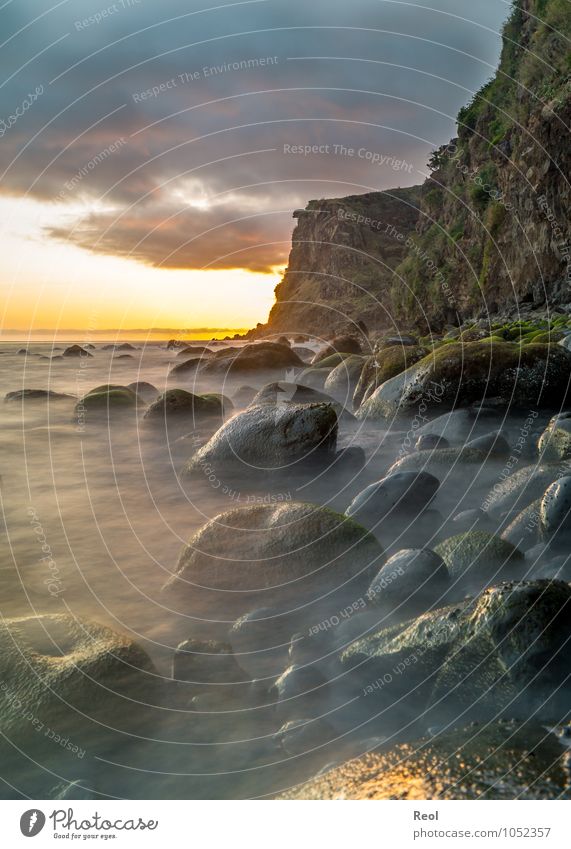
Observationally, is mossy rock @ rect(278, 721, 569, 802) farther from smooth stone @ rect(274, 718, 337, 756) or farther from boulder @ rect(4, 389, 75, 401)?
boulder @ rect(4, 389, 75, 401)

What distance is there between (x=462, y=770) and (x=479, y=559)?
95.6 inches

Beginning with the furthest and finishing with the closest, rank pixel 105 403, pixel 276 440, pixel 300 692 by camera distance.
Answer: pixel 105 403 < pixel 276 440 < pixel 300 692

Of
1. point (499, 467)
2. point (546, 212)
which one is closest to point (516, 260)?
point (546, 212)

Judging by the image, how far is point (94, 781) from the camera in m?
3.48

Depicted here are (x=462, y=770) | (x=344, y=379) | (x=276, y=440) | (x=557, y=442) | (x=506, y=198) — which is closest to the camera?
(x=462, y=770)

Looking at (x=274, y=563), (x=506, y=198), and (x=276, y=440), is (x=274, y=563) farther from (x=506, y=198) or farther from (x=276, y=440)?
(x=506, y=198)

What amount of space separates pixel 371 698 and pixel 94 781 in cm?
171

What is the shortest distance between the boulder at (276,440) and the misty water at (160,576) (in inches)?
13.0

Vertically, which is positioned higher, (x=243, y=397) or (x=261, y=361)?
(x=261, y=361)

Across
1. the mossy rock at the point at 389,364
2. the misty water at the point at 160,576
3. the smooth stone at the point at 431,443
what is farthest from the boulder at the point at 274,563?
the mossy rock at the point at 389,364

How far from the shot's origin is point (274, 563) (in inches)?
231

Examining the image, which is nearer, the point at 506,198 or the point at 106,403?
the point at 106,403

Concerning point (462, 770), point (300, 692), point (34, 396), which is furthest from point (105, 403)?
point (462, 770)

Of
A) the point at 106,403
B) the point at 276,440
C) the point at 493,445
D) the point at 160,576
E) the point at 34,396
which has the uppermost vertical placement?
the point at 493,445
